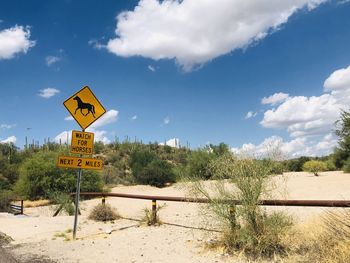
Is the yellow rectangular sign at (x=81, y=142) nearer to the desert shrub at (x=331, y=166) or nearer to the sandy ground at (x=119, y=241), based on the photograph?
the sandy ground at (x=119, y=241)

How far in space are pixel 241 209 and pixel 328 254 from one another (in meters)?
2.37

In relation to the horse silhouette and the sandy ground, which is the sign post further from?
the sandy ground

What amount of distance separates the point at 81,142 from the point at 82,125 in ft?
1.53

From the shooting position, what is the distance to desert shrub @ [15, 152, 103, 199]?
32.1m

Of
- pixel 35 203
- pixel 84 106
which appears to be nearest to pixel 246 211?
pixel 84 106

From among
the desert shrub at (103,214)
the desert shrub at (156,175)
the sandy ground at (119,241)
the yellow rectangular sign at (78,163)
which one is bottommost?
the sandy ground at (119,241)

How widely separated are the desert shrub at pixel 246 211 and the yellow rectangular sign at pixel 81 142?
13.2 feet

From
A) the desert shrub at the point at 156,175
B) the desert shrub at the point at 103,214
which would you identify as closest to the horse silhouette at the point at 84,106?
the desert shrub at the point at 103,214

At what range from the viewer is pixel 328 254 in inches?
243

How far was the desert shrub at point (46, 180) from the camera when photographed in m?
32.1

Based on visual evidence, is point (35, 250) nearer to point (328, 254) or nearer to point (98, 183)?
point (328, 254)

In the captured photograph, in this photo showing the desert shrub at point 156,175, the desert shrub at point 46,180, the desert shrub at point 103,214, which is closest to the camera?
the desert shrub at point 103,214

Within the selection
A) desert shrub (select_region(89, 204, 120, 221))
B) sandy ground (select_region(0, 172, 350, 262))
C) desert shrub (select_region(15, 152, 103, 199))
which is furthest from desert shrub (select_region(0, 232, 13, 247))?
desert shrub (select_region(15, 152, 103, 199))

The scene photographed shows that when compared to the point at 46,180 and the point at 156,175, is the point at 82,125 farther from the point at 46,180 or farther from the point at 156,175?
the point at 156,175
